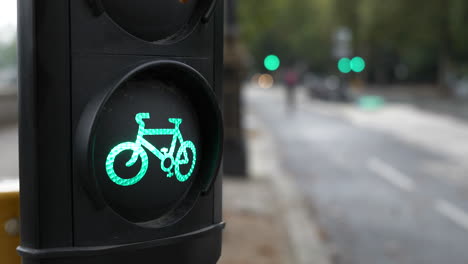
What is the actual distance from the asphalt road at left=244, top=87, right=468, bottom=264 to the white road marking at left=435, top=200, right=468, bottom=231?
12 millimetres

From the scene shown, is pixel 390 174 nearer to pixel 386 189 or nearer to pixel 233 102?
pixel 386 189

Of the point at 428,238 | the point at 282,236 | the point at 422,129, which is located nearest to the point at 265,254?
the point at 282,236

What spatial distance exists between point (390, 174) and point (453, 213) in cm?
357

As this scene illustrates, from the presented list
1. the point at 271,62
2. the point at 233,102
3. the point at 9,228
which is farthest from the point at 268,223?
the point at 271,62

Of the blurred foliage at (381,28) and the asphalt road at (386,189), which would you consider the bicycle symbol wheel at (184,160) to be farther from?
the blurred foliage at (381,28)

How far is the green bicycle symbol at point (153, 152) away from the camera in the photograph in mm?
1542

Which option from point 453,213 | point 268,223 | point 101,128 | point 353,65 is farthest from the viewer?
point 353,65

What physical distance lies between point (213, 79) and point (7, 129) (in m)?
21.7

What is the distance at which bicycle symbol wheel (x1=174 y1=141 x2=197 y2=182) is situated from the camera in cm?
167

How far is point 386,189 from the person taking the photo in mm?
10695

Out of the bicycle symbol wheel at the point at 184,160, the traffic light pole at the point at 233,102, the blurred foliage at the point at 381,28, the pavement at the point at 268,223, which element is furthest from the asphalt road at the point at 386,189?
the bicycle symbol wheel at the point at 184,160

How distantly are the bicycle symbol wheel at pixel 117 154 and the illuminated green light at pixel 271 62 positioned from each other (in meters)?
12.0

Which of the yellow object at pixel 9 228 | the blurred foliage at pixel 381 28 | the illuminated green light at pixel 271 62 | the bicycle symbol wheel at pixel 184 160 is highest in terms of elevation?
the blurred foliage at pixel 381 28

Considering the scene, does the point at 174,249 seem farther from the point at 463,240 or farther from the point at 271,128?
the point at 271,128
